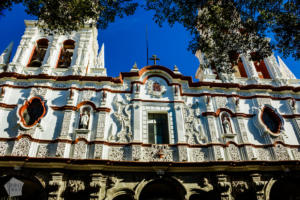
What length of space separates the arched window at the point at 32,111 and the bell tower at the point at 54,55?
1965 mm

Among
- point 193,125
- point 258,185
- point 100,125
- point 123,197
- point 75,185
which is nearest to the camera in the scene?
point 75,185

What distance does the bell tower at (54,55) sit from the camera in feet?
37.8

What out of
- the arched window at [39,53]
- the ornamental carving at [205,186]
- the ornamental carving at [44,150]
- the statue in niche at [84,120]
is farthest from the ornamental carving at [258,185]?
the arched window at [39,53]

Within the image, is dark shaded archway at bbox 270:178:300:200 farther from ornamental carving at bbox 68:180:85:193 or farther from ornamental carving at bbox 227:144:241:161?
ornamental carving at bbox 68:180:85:193

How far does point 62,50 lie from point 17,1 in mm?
6474

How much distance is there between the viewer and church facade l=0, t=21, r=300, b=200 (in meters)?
8.21

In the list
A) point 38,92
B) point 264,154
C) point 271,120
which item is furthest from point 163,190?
point 38,92

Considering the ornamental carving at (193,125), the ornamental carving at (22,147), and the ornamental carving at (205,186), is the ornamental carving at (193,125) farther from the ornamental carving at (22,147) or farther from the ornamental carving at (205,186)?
the ornamental carving at (22,147)

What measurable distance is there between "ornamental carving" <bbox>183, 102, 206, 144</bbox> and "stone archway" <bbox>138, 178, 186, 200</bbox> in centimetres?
221

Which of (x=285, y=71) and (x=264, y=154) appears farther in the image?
(x=285, y=71)

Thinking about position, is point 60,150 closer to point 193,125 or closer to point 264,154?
point 193,125

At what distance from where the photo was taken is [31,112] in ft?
32.9

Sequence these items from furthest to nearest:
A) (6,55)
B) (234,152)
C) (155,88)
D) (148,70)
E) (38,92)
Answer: (6,55), (148,70), (155,88), (38,92), (234,152)

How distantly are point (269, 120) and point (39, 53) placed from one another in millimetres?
14822
